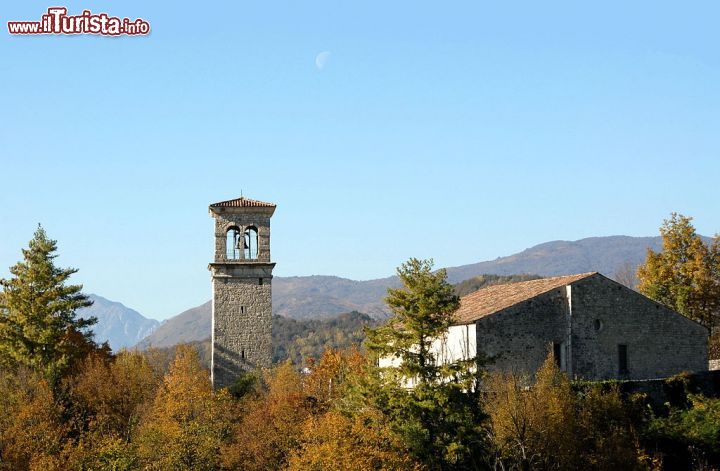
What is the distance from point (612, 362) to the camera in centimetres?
4809

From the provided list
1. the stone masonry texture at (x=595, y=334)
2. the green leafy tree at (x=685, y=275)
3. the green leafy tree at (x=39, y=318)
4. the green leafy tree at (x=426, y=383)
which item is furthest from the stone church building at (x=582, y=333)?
the green leafy tree at (x=39, y=318)

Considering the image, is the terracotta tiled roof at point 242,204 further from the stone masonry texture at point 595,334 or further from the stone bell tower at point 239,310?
the stone masonry texture at point 595,334

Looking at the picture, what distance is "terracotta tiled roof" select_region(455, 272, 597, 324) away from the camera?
47031 mm

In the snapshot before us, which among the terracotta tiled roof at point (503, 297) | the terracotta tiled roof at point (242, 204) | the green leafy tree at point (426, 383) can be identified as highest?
the terracotta tiled roof at point (242, 204)

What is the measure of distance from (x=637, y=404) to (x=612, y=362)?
313 centimetres

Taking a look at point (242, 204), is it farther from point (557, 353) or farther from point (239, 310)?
point (557, 353)

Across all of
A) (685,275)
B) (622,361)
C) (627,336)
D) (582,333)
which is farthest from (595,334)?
(685,275)

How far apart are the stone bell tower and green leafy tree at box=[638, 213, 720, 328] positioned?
2310 centimetres

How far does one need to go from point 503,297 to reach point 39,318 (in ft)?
87.8

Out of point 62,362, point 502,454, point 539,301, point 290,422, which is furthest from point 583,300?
point 62,362

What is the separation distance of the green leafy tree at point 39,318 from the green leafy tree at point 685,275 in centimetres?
3474

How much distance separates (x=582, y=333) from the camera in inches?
→ 1870

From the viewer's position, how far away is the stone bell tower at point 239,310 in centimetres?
5706

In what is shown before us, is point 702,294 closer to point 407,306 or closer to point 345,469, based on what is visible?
point 407,306
